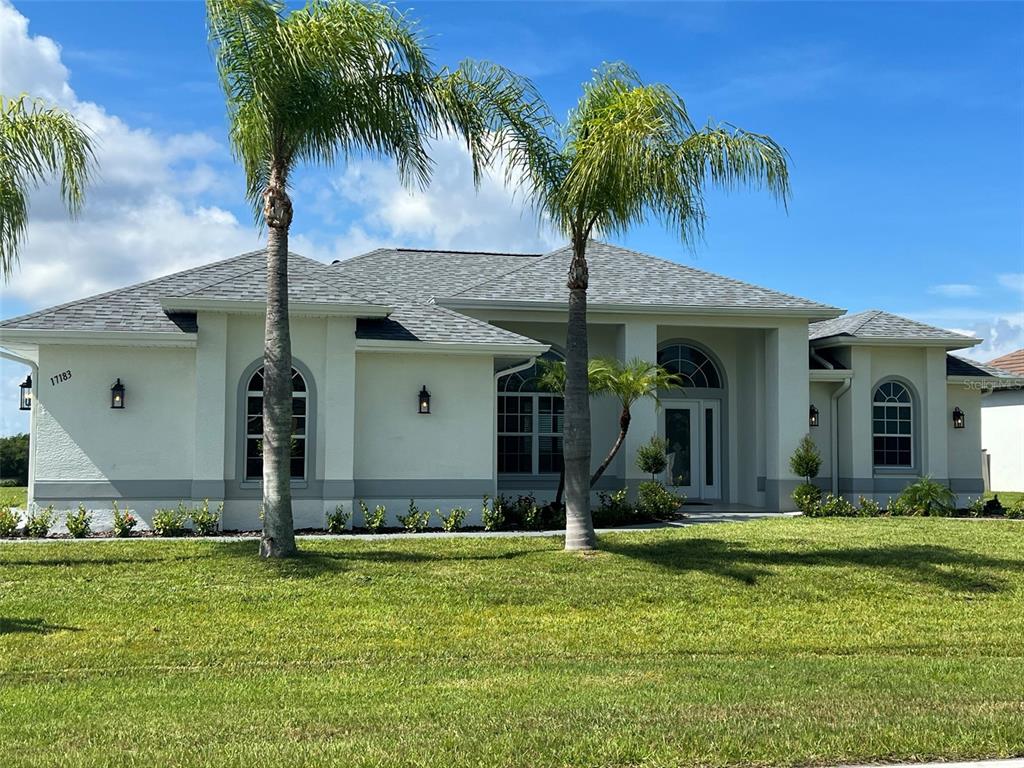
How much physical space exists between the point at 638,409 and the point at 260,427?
7778mm

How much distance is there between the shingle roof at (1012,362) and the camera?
32.9m

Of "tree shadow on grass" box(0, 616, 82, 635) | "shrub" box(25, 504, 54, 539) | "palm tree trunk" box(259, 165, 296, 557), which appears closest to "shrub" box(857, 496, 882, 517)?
"palm tree trunk" box(259, 165, 296, 557)

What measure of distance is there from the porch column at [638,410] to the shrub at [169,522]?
8.72 m

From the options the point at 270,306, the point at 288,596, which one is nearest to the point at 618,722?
the point at 288,596

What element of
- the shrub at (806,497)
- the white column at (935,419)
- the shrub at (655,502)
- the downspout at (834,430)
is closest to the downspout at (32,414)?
the shrub at (655,502)

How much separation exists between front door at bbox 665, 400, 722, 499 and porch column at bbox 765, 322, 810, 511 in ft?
5.06

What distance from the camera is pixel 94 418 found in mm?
16359

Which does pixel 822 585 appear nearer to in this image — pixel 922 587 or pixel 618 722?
pixel 922 587

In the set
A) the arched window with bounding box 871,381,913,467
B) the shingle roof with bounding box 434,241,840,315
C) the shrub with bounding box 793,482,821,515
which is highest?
the shingle roof with bounding box 434,241,840,315

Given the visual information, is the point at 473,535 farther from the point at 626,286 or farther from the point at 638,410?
the point at 626,286

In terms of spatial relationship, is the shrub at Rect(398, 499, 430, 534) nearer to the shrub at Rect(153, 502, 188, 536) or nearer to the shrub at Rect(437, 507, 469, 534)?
the shrub at Rect(437, 507, 469, 534)

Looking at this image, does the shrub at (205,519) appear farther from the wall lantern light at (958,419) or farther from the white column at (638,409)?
the wall lantern light at (958,419)

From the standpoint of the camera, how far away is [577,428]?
45.2 feet

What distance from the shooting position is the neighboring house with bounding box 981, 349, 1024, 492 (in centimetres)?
3077
